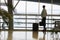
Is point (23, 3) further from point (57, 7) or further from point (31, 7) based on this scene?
point (57, 7)

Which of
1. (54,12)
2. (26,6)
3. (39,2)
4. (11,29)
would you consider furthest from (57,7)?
(11,29)

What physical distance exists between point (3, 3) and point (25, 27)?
7.54ft

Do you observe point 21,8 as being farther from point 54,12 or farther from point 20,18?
point 54,12

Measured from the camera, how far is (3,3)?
12.1 metres

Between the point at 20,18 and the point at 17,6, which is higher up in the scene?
the point at 17,6

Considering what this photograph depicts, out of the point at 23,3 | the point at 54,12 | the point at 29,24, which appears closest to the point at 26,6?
the point at 23,3

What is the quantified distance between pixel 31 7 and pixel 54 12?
170 cm

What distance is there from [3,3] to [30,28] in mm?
2583

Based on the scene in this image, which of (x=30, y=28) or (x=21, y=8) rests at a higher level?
(x=21, y=8)

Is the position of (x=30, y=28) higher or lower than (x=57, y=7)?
lower

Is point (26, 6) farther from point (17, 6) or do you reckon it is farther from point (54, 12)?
point (54, 12)

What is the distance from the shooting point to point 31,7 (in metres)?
12.3

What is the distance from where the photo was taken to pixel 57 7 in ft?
40.6

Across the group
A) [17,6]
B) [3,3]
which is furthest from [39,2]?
[3,3]
